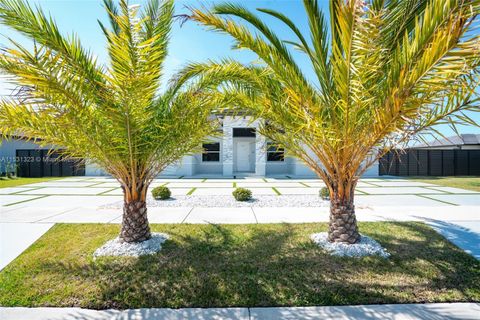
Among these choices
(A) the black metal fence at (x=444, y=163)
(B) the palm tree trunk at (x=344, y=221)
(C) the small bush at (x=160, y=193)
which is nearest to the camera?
(B) the palm tree trunk at (x=344, y=221)

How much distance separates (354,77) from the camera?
3.39 m

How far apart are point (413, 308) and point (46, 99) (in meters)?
5.64

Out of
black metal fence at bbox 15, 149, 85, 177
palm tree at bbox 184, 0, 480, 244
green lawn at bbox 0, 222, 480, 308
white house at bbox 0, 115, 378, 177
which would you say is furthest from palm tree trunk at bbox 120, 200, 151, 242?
black metal fence at bbox 15, 149, 85, 177

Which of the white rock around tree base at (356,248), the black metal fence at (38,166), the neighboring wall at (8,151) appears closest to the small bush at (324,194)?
the white rock around tree base at (356,248)

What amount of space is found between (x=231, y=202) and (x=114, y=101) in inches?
244

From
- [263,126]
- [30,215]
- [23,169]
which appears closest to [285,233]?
[263,126]

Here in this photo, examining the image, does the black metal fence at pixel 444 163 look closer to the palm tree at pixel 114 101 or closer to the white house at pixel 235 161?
the white house at pixel 235 161

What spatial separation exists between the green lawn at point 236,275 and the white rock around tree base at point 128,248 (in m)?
0.19

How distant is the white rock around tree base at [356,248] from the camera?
429 cm

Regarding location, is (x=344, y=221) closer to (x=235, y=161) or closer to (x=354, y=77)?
(x=354, y=77)

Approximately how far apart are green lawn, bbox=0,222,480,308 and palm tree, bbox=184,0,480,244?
1.03 metres

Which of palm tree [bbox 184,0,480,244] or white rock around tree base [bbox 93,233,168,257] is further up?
palm tree [bbox 184,0,480,244]

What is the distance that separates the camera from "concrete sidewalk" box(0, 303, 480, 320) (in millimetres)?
2779

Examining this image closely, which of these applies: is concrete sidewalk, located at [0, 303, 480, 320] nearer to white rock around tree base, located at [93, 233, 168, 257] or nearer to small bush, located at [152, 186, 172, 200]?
white rock around tree base, located at [93, 233, 168, 257]
